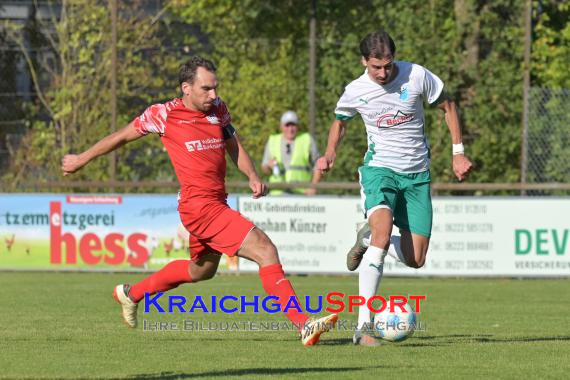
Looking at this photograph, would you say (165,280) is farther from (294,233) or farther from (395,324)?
(294,233)

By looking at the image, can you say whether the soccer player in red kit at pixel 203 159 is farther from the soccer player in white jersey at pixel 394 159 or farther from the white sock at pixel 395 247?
the white sock at pixel 395 247

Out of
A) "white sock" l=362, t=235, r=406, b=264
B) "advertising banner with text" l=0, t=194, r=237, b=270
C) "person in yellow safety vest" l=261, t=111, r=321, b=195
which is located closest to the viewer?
"white sock" l=362, t=235, r=406, b=264

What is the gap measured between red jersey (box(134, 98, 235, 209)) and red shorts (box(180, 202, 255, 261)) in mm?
100

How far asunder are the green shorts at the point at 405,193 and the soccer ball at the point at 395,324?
2.66 ft

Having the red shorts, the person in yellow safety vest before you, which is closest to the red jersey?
the red shorts

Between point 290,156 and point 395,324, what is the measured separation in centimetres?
961

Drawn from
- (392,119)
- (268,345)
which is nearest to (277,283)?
(268,345)

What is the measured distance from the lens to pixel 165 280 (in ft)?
30.3

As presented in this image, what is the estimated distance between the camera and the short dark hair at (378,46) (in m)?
8.72

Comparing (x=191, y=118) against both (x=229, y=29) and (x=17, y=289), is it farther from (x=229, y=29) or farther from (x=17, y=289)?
(x=229, y=29)

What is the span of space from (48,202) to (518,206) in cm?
625

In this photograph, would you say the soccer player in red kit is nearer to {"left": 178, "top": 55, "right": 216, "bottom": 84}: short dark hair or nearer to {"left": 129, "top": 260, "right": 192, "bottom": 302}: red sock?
{"left": 178, "top": 55, "right": 216, "bottom": 84}: short dark hair

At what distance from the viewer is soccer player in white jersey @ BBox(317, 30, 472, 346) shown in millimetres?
8945

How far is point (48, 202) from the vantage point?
17.5 metres
